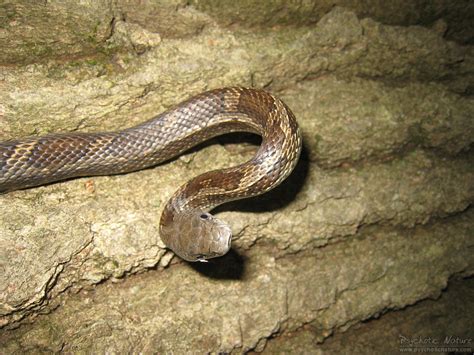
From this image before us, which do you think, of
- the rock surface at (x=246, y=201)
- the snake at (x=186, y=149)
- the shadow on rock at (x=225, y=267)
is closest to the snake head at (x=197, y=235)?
the snake at (x=186, y=149)

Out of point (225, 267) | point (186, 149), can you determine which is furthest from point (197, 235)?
point (186, 149)

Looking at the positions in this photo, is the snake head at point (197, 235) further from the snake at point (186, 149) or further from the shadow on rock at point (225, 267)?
the shadow on rock at point (225, 267)

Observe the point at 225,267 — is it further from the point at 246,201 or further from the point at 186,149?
the point at 186,149

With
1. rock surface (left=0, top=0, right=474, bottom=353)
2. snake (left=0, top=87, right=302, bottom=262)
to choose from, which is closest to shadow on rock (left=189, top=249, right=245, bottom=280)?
rock surface (left=0, top=0, right=474, bottom=353)

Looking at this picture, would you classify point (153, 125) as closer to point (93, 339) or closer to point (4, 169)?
point (4, 169)

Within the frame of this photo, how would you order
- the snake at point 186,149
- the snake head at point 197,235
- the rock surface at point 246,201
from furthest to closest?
the rock surface at point 246,201 → the snake at point 186,149 → the snake head at point 197,235

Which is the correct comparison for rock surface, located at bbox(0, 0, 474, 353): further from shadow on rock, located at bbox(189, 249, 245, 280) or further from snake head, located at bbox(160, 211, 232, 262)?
snake head, located at bbox(160, 211, 232, 262)

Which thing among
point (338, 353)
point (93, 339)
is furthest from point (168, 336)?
point (338, 353)
